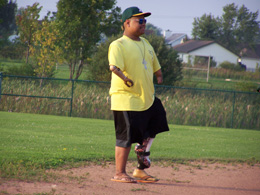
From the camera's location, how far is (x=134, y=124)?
195 inches

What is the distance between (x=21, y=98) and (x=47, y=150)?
9.25 metres

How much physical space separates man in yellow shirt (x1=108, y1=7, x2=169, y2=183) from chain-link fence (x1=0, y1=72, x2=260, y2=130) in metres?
10.3

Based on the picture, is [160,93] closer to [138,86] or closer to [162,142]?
[162,142]

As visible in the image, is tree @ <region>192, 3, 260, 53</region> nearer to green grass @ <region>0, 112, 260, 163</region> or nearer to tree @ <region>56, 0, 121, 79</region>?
tree @ <region>56, 0, 121, 79</region>

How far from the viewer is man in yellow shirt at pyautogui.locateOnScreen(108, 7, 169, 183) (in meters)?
4.93

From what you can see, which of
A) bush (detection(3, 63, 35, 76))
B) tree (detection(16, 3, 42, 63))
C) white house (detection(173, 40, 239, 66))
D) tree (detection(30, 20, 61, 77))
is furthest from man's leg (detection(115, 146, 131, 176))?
white house (detection(173, 40, 239, 66))

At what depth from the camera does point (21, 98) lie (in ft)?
51.1

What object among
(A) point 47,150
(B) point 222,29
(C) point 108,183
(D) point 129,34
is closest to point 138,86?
(D) point 129,34

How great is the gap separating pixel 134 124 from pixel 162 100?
34.9 feet

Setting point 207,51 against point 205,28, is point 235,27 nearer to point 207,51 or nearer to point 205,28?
point 205,28

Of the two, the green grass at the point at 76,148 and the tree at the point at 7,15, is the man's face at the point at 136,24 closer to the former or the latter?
the green grass at the point at 76,148

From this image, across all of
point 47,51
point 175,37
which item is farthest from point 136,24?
point 175,37

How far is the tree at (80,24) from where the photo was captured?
20688 millimetres

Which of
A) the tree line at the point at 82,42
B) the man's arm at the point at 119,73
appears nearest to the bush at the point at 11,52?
the tree line at the point at 82,42
